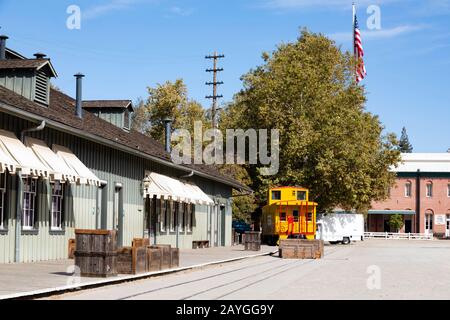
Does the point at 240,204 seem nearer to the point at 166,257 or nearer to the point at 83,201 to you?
the point at 83,201

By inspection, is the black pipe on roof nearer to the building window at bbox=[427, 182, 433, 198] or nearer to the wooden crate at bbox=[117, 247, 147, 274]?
the wooden crate at bbox=[117, 247, 147, 274]

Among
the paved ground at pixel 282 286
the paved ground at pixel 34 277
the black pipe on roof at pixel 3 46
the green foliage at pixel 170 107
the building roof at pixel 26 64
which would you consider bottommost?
the paved ground at pixel 282 286

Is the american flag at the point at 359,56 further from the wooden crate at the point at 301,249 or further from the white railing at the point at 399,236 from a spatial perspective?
the wooden crate at the point at 301,249

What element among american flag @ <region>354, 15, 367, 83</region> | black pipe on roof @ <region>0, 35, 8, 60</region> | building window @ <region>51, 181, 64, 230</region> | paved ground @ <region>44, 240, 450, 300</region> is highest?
american flag @ <region>354, 15, 367, 83</region>

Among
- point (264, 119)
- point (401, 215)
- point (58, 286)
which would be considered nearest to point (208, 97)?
point (264, 119)

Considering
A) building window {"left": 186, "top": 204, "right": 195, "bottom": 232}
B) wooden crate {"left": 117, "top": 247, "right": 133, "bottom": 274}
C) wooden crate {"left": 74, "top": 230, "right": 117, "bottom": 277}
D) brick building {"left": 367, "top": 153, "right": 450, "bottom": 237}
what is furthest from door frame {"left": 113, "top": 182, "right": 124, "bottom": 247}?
brick building {"left": 367, "top": 153, "right": 450, "bottom": 237}

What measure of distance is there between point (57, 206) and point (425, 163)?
79.5 m

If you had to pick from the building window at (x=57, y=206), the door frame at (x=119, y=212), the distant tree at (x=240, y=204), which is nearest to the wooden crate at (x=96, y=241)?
the building window at (x=57, y=206)

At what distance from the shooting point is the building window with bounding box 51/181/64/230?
76.1 feet

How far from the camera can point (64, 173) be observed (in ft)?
69.7

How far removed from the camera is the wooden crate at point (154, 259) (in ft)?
63.8

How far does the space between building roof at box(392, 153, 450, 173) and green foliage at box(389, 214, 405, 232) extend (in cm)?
607

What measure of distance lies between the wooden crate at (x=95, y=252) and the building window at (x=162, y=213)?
16961 mm

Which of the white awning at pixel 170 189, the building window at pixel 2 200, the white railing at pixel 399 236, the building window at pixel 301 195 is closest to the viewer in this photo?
the building window at pixel 2 200
